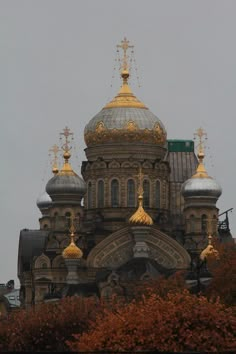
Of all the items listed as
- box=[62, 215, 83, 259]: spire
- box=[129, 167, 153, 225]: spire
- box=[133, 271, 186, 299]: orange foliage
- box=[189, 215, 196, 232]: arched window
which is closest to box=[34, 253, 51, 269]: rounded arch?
box=[62, 215, 83, 259]: spire

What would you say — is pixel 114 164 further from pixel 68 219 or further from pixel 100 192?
pixel 68 219

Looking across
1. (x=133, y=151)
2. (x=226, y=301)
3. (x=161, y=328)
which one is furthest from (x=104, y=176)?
(x=161, y=328)

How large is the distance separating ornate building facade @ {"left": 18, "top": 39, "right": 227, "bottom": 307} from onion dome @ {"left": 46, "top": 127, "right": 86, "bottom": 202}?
0.17ft

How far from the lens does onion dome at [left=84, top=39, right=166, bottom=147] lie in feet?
365

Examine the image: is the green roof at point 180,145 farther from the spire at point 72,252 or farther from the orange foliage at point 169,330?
the orange foliage at point 169,330

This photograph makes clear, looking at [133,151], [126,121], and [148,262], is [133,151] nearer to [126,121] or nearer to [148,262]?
[126,121]

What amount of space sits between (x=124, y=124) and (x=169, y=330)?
49.1m

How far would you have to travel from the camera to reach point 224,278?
82625 mm

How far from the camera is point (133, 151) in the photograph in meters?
111

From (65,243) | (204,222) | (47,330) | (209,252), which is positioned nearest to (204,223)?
(204,222)

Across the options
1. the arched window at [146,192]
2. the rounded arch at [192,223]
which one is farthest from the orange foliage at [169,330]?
the rounded arch at [192,223]

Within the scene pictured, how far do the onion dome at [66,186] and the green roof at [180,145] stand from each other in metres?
19.9

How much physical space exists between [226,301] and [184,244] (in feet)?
103

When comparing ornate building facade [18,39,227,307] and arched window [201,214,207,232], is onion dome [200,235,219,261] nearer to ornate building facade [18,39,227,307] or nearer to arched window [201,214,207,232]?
ornate building facade [18,39,227,307]
